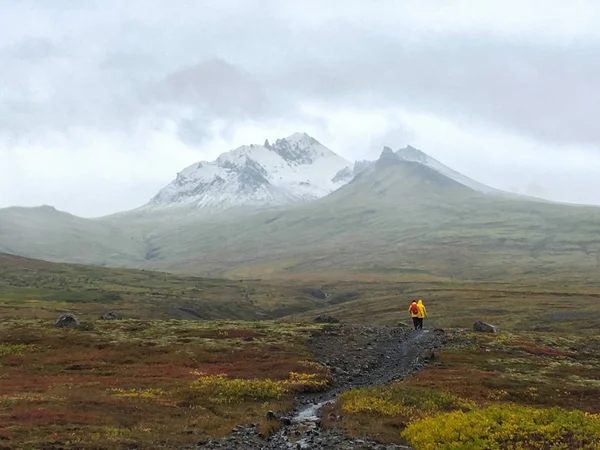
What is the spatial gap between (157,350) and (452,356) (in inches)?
1261

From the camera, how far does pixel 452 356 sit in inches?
2388

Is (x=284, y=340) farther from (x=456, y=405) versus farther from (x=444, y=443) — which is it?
(x=444, y=443)

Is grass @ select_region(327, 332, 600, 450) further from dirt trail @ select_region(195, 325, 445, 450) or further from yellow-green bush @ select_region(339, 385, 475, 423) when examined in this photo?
dirt trail @ select_region(195, 325, 445, 450)

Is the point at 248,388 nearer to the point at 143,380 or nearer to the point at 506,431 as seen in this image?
the point at 143,380

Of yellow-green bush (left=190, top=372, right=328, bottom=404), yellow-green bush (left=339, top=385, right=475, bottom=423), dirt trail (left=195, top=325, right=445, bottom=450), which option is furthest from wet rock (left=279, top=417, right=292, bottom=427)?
yellow-green bush (left=190, top=372, right=328, bottom=404)

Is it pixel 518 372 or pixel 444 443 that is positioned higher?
pixel 444 443

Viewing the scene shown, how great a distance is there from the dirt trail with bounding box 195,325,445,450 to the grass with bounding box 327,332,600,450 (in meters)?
1.71

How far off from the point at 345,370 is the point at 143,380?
19570 mm

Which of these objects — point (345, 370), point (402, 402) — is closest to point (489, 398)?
point (402, 402)

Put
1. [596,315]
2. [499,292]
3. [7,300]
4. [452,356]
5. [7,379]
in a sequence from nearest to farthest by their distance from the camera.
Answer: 1. [7,379]
2. [452,356]
3. [596,315]
4. [7,300]
5. [499,292]

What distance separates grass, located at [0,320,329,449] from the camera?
29.1 m

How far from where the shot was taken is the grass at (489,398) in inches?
991

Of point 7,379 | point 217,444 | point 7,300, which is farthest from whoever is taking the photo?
point 7,300

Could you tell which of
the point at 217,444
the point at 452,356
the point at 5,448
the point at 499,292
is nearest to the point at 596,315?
the point at 499,292
